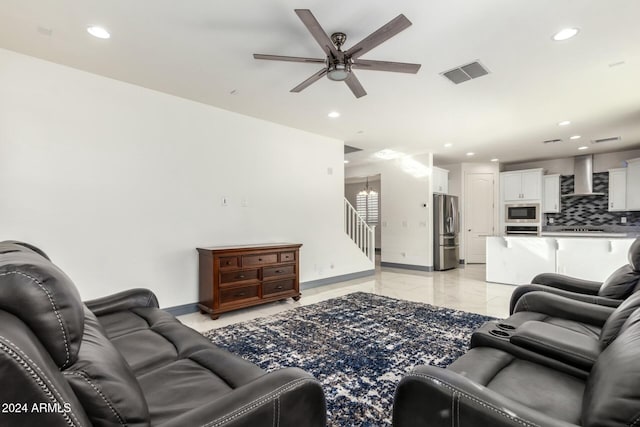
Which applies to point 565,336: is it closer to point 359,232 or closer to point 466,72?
point 466,72

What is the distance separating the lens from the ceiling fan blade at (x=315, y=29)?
198 cm

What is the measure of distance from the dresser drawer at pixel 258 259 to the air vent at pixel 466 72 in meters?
3.10

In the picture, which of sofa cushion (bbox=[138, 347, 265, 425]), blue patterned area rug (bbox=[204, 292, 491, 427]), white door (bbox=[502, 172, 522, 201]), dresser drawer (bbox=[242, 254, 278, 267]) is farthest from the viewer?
white door (bbox=[502, 172, 522, 201])

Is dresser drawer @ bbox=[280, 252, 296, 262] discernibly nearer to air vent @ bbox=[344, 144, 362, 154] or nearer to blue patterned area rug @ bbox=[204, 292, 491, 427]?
blue patterned area rug @ bbox=[204, 292, 491, 427]

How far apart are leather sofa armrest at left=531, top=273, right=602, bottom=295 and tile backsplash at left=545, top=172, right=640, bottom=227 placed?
6345 millimetres

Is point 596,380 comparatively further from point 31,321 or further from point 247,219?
point 247,219

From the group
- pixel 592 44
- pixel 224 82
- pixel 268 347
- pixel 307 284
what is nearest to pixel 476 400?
pixel 268 347

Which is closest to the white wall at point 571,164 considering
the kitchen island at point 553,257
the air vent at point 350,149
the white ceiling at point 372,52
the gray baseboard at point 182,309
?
the white ceiling at point 372,52

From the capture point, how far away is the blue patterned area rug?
2.02 meters

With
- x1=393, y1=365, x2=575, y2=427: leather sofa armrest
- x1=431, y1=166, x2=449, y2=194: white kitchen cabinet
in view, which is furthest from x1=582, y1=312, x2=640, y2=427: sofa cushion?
x1=431, y1=166, x2=449, y2=194: white kitchen cabinet

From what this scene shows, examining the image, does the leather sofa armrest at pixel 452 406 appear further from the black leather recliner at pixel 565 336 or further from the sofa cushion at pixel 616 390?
the black leather recliner at pixel 565 336

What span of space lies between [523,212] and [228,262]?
25.2ft

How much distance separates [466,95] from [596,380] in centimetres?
361

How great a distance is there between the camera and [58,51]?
9.46 feet
